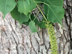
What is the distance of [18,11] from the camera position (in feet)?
2.38

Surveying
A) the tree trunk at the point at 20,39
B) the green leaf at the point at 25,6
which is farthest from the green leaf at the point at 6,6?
the tree trunk at the point at 20,39

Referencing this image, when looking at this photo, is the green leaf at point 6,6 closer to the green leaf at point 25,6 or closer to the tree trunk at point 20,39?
the green leaf at point 25,6

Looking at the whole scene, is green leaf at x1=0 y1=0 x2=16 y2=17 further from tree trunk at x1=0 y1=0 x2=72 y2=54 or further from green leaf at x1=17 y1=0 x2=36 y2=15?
tree trunk at x1=0 y1=0 x2=72 y2=54

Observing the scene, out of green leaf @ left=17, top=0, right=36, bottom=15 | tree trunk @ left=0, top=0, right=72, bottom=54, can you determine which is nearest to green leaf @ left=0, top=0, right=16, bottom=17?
green leaf @ left=17, top=0, right=36, bottom=15

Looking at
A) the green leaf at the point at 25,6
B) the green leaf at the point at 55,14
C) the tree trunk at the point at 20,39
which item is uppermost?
the green leaf at the point at 25,6

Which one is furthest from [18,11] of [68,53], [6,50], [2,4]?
[68,53]

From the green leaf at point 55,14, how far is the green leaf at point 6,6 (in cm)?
17

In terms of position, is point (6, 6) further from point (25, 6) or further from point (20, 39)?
point (20, 39)

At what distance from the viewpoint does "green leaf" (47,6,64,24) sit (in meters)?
0.73

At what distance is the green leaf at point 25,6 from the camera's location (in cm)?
67

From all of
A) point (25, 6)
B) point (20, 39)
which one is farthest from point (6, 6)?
point (20, 39)

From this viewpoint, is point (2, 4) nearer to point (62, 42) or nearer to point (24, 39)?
point (24, 39)

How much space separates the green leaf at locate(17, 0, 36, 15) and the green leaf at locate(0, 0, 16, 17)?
0.03 meters

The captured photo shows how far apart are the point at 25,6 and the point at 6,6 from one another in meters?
0.08
